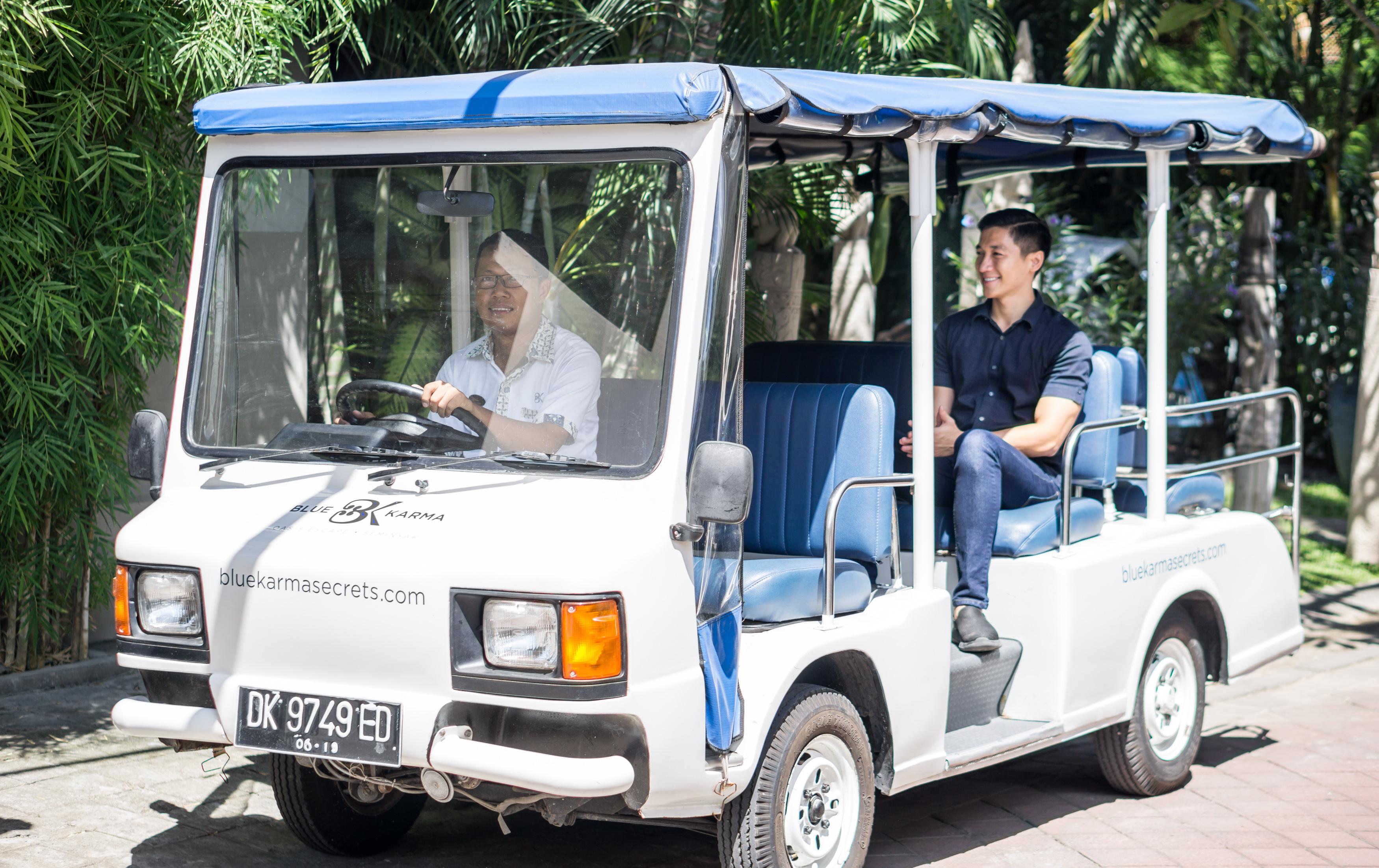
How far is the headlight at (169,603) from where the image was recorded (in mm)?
3836

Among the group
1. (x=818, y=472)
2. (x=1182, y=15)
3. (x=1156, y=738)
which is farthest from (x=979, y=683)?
(x=1182, y=15)

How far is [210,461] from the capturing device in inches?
162

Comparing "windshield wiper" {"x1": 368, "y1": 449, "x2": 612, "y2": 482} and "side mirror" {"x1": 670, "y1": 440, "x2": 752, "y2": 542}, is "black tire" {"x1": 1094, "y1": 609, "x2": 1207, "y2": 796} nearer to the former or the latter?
"side mirror" {"x1": 670, "y1": 440, "x2": 752, "y2": 542}

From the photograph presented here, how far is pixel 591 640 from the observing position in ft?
11.3

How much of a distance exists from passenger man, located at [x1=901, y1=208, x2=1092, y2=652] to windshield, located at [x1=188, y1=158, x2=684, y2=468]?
151 cm

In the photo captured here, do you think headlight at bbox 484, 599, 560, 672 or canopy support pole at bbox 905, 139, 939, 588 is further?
canopy support pole at bbox 905, 139, 939, 588

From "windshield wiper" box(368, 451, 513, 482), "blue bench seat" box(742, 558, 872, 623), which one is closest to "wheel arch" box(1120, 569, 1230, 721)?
"blue bench seat" box(742, 558, 872, 623)

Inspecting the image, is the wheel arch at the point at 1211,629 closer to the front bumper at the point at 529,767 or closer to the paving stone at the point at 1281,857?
the paving stone at the point at 1281,857

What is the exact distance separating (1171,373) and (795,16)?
599 centimetres

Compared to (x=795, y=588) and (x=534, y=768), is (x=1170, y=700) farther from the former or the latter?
(x=534, y=768)

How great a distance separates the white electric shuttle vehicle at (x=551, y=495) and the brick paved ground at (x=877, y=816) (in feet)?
1.09

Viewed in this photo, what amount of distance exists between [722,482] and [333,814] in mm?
1853

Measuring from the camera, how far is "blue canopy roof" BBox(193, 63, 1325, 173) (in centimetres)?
367

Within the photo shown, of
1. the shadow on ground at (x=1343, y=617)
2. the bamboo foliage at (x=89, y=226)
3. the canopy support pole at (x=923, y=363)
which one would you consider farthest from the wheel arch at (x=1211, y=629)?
the bamboo foliage at (x=89, y=226)
